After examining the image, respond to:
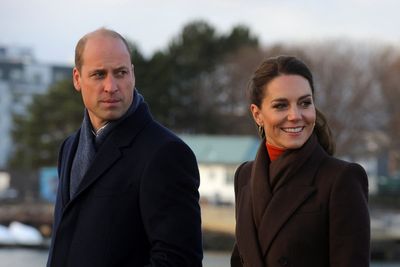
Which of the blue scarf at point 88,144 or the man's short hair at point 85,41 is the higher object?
the man's short hair at point 85,41

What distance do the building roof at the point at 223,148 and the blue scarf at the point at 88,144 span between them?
4824cm

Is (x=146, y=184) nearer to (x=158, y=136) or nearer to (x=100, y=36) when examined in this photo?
(x=158, y=136)

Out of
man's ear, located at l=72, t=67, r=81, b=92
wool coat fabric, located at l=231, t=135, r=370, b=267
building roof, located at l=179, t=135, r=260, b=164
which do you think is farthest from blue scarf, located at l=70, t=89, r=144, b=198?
building roof, located at l=179, t=135, r=260, b=164

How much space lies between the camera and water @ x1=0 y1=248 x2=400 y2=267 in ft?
105

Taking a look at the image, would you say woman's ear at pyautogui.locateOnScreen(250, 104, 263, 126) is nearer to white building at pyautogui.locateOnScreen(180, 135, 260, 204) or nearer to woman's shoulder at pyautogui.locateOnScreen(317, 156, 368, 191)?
woman's shoulder at pyautogui.locateOnScreen(317, 156, 368, 191)

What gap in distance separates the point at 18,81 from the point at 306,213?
4308 inches

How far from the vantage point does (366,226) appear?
3141 millimetres

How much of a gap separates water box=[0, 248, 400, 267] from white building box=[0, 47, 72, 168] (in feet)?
214

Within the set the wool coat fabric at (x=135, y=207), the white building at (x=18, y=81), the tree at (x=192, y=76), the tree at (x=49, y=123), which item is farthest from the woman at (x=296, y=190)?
the white building at (x=18, y=81)

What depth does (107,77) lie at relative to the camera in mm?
3230

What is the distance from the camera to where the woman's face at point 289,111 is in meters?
3.28

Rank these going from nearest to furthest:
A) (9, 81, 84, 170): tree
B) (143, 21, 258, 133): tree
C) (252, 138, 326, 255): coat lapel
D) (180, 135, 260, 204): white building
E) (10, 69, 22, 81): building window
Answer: (252, 138, 326, 255): coat lapel → (180, 135, 260, 204): white building → (9, 81, 84, 170): tree → (143, 21, 258, 133): tree → (10, 69, 22, 81): building window

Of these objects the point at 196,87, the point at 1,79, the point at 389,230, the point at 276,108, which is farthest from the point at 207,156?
the point at 1,79

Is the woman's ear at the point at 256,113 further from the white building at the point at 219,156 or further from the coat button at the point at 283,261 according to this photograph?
the white building at the point at 219,156
